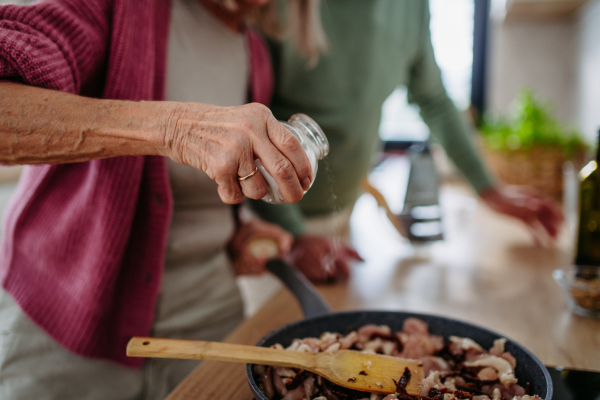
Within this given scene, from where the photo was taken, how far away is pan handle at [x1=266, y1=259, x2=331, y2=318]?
693 millimetres

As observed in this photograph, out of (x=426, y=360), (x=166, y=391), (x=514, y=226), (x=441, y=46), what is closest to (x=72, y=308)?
(x=166, y=391)

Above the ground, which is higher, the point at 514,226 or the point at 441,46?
the point at 441,46

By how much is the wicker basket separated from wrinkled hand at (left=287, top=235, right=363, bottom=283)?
3.74 ft

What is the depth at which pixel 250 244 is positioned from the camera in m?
0.99

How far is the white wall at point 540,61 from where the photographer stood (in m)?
2.51

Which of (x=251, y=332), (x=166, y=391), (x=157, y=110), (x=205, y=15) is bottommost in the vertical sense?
(x=166, y=391)

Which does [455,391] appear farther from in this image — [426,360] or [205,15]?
[205,15]

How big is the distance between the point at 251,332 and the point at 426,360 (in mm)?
324

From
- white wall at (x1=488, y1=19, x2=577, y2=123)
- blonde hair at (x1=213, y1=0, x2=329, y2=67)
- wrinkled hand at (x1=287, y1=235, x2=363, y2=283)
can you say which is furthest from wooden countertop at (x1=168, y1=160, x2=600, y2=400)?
white wall at (x1=488, y1=19, x2=577, y2=123)

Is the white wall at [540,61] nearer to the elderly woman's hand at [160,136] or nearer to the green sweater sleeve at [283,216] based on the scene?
the green sweater sleeve at [283,216]

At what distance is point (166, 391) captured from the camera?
0.77m

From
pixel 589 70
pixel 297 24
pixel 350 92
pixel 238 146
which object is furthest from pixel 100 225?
pixel 589 70

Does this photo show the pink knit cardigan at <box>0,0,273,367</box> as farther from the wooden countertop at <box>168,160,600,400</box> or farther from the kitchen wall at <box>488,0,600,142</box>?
the kitchen wall at <box>488,0,600,142</box>

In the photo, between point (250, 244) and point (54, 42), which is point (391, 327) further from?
point (54, 42)
